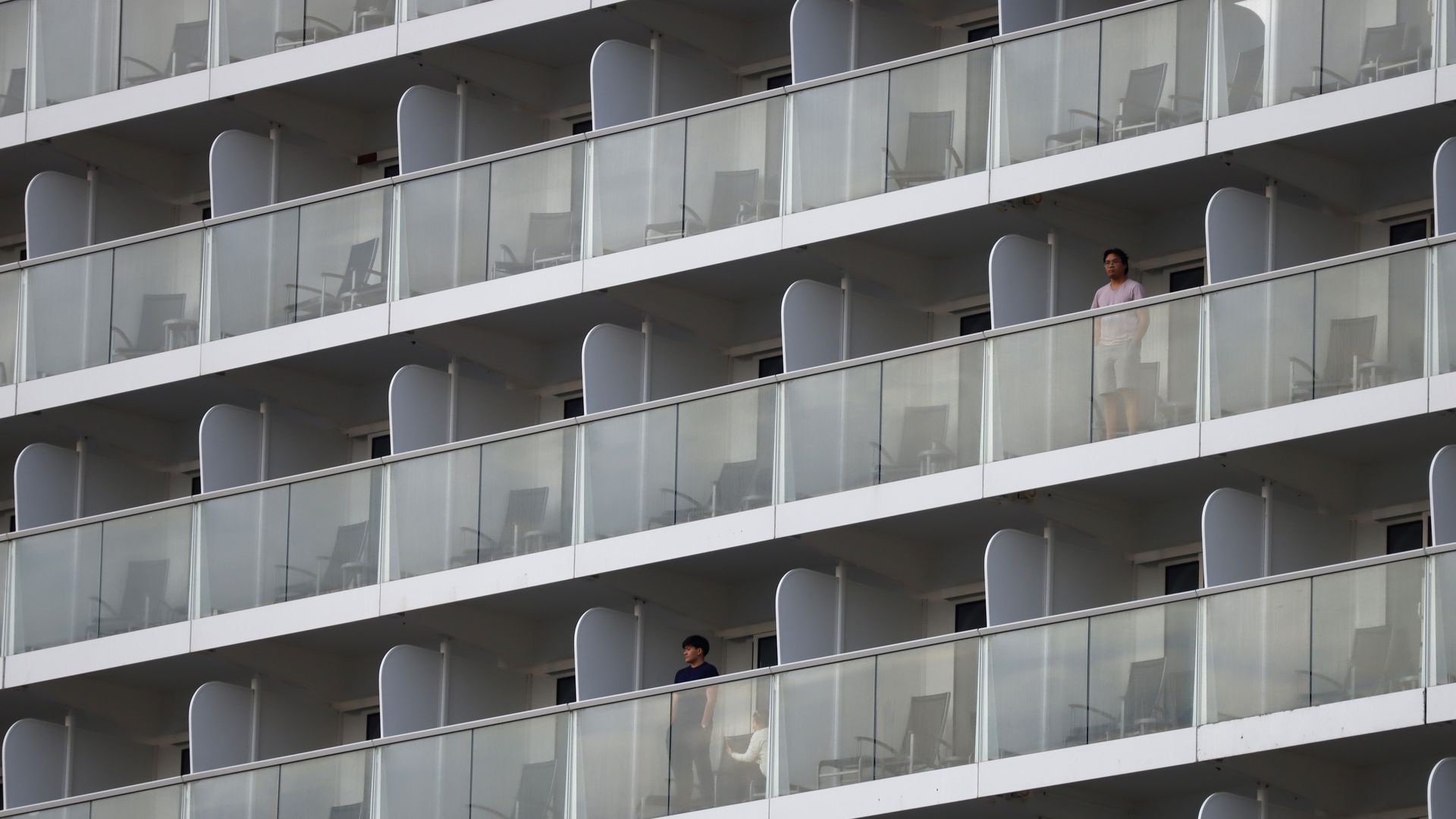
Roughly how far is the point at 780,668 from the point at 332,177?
33.7 feet

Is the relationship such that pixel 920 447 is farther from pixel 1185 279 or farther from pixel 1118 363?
pixel 1185 279

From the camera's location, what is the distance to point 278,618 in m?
47.3

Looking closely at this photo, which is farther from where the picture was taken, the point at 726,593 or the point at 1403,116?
the point at 726,593

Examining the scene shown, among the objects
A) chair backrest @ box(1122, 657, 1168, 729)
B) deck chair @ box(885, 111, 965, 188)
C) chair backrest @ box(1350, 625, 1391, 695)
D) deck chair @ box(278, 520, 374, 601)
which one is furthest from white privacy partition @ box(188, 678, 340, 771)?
chair backrest @ box(1350, 625, 1391, 695)

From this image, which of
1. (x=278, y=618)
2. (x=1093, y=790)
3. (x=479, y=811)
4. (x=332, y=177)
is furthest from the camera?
(x=332, y=177)

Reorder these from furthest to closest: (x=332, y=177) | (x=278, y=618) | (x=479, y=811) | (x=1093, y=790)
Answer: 1. (x=332, y=177)
2. (x=278, y=618)
3. (x=479, y=811)
4. (x=1093, y=790)

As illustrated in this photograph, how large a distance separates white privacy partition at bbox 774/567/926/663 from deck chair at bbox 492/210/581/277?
4.40 m

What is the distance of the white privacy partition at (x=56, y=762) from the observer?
160ft

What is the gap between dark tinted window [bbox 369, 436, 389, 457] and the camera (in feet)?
164

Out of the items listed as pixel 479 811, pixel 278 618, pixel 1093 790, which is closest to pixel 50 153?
pixel 278 618

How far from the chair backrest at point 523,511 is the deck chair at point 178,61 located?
282 inches

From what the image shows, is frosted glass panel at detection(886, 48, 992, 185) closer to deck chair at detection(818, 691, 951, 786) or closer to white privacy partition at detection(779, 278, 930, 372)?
white privacy partition at detection(779, 278, 930, 372)

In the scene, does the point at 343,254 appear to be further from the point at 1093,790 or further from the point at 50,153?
the point at 1093,790

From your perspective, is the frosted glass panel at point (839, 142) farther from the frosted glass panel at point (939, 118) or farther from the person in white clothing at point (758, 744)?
the person in white clothing at point (758, 744)
